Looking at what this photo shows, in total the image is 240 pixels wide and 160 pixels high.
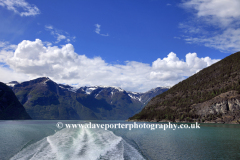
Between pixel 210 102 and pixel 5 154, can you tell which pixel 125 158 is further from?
pixel 210 102

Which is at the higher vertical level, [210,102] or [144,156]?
[210,102]

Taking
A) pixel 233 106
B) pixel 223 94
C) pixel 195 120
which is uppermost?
pixel 223 94

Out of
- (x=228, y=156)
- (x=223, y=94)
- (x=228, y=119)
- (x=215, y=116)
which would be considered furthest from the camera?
(x=223, y=94)

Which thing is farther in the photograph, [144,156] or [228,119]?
[228,119]

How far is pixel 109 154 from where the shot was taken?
1331 inches

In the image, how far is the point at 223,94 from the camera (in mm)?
191500

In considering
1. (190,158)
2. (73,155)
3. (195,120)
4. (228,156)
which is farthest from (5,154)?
(195,120)

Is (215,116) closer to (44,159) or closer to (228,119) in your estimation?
(228,119)

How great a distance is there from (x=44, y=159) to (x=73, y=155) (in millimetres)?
5121

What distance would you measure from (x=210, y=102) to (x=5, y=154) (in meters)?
213

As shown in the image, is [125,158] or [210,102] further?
[210,102]

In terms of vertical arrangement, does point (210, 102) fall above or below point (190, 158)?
above

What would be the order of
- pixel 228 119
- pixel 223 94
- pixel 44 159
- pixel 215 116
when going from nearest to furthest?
pixel 44 159 < pixel 228 119 < pixel 215 116 < pixel 223 94

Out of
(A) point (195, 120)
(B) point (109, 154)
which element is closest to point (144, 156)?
(B) point (109, 154)
